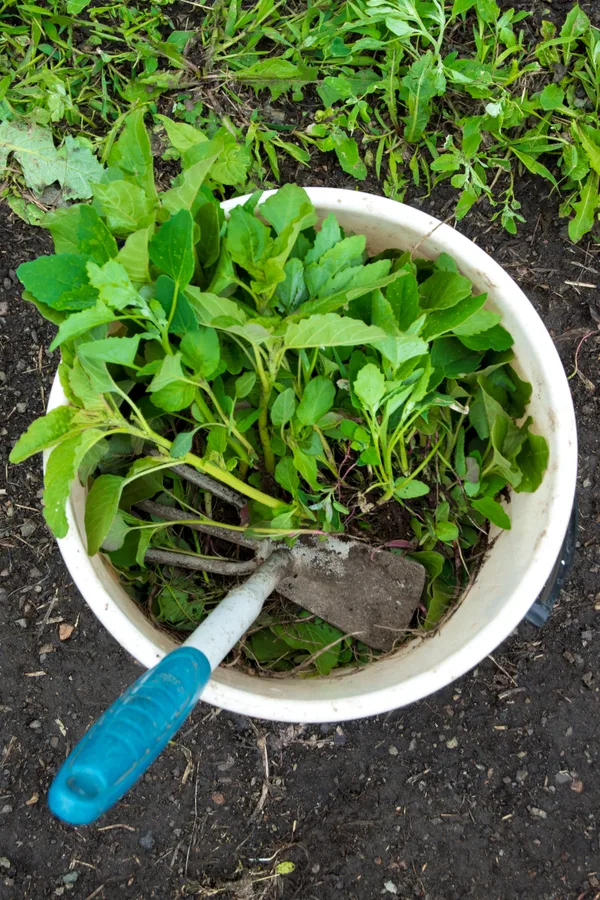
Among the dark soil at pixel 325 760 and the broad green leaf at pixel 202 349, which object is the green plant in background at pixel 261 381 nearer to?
the broad green leaf at pixel 202 349

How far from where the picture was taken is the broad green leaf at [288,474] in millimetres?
898

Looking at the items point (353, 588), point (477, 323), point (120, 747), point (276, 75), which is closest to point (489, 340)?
point (477, 323)

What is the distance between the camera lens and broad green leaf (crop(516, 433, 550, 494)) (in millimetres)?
905

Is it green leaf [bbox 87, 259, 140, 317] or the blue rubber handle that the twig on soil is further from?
green leaf [bbox 87, 259, 140, 317]

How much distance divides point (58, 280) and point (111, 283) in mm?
102

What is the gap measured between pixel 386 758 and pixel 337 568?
1.69 ft

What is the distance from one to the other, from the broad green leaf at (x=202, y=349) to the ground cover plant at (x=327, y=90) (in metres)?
0.65

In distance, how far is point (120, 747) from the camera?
561mm

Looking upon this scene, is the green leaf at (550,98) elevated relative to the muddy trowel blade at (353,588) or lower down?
elevated

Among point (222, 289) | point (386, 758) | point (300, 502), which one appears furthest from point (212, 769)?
point (222, 289)

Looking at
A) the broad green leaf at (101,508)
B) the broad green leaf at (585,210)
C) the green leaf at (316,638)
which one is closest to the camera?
the broad green leaf at (101,508)

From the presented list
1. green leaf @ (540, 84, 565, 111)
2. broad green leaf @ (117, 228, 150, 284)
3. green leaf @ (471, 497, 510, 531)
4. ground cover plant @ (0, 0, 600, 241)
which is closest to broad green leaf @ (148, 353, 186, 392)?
broad green leaf @ (117, 228, 150, 284)

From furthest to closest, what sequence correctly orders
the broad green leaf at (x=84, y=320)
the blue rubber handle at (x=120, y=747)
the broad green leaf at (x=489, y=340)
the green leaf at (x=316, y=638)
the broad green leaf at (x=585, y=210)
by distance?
the broad green leaf at (x=585, y=210), the green leaf at (x=316, y=638), the broad green leaf at (x=489, y=340), the broad green leaf at (x=84, y=320), the blue rubber handle at (x=120, y=747)

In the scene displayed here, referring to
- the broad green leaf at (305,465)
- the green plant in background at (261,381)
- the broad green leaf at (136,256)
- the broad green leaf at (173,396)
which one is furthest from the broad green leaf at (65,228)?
the broad green leaf at (305,465)
